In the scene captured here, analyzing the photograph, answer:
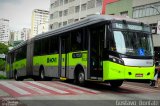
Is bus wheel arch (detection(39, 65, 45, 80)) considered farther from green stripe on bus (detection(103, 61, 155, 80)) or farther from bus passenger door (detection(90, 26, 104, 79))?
green stripe on bus (detection(103, 61, 155, 80))

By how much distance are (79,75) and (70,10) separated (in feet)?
216

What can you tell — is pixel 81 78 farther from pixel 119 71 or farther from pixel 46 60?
pixel 46 60

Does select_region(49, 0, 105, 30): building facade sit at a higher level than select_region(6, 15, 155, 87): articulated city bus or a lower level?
higher

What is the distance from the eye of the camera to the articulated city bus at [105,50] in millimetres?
15531

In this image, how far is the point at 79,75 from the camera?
724 inches

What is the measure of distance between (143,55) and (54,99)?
5.18 m

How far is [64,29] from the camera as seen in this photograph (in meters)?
20.8

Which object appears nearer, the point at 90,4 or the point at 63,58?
the point at 63,58

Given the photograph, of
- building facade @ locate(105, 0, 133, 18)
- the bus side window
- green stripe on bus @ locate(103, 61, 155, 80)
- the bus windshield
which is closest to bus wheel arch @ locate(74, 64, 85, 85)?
the bus side window

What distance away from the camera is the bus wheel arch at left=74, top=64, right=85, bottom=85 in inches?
A: 709

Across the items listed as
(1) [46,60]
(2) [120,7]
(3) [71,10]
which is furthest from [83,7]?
(1) [46,60]

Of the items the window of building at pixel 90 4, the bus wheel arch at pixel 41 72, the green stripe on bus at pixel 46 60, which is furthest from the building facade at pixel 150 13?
the bus wheel arch at pixel 41 72

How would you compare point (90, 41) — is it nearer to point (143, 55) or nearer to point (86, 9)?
point (143, 55)

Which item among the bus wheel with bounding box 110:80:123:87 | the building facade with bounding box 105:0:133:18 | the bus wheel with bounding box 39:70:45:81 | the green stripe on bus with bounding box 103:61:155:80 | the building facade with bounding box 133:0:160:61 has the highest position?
the building facade with bounding box 105:0:133:18
